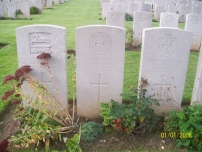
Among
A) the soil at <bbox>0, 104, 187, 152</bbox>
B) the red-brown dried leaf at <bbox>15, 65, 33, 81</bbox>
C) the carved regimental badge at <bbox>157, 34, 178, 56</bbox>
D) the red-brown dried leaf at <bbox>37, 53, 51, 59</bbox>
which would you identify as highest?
the carved regimental badge at <bbox>157, 34, 178, 56</bbox>

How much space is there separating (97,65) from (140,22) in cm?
467

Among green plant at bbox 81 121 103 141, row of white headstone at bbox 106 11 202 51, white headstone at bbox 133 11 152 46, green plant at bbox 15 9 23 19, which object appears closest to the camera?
green plant at bbox 81 121 103 141

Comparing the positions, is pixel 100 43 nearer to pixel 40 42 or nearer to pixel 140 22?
pixel 40 42

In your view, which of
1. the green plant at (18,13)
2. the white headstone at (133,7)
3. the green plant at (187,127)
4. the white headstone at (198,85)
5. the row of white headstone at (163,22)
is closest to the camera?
the green plant at (187,127)

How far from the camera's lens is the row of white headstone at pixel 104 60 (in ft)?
11.4

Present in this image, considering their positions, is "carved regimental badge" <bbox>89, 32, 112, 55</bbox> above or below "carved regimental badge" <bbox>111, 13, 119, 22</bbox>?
below

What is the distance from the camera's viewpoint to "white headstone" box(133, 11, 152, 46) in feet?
25.0

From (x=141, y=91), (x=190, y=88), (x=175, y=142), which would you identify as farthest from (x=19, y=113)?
(x=190, y=88)

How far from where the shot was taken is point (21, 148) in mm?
3221

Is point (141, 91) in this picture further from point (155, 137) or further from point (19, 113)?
point (19, 113)

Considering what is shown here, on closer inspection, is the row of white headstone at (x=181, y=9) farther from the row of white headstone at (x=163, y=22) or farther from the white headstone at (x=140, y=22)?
the white headstone at (x=140, y=22)

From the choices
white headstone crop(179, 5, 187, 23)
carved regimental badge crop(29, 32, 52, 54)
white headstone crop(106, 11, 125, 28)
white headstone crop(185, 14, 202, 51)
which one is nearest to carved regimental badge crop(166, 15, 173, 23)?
white headstone crop(185, 14, 202, 51)
